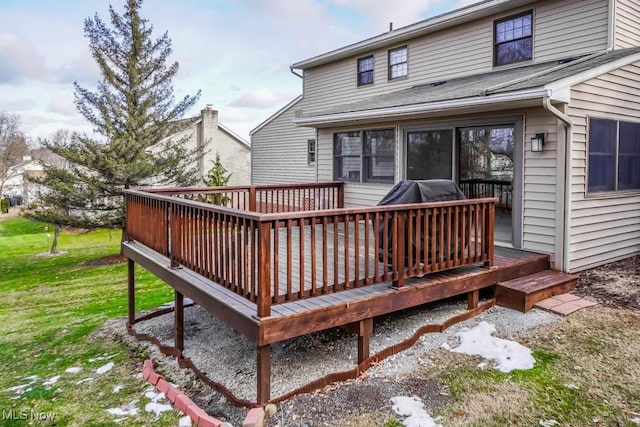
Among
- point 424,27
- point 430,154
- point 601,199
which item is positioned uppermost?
point 424,27

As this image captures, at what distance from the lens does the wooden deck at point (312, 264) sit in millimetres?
3520

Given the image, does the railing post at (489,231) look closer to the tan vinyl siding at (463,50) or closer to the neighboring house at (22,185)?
the tan vinyl siding at (463,50)

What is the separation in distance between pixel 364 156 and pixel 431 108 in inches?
95.5

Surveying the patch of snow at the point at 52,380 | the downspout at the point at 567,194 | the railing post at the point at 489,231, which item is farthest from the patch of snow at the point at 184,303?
the downspout at the point at 567,194

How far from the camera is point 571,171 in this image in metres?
5.80

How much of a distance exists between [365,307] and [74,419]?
2.62m

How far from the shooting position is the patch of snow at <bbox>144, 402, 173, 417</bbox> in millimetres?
3704

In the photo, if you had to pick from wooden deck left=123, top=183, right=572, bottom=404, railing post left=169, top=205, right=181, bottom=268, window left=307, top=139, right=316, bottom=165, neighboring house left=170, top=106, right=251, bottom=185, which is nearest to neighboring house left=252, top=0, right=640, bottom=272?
wooden deck left=123, top=183, right=572, bottom=404

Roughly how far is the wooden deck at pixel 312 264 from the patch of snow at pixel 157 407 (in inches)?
32.7

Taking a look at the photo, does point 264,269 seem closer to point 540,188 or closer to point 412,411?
point 412,411

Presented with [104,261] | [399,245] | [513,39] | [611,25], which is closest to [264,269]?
[399,245]

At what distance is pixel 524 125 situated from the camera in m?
6.22

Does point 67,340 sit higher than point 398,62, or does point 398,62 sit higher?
point 398,62

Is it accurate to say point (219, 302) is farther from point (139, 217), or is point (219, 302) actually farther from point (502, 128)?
point (502, 128)
